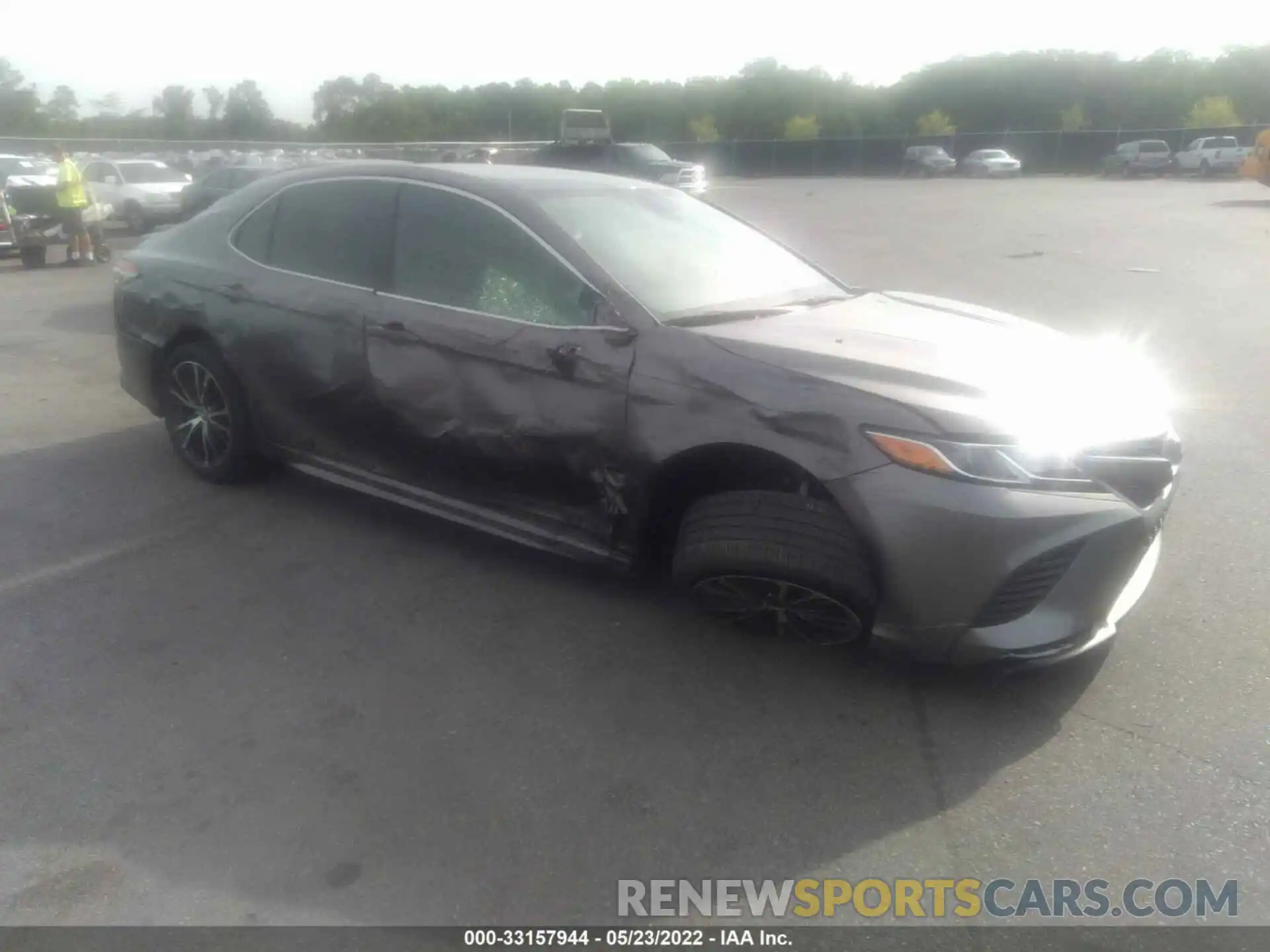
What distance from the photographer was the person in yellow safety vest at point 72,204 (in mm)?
15406

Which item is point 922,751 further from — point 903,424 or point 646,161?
point 646,161

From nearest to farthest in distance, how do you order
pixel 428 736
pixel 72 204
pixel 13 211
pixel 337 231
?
pixel 428 736, pixel 337 231, pixel 72 204, pixel 13 211

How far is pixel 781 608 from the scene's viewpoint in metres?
3.66

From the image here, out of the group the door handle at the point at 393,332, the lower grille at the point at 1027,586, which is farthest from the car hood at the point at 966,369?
the door handle at the point at 393,332

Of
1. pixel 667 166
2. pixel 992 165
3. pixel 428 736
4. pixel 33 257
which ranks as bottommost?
pixel 428 736

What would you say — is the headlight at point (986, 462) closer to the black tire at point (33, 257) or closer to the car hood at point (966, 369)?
the car hood at point (966, 369)

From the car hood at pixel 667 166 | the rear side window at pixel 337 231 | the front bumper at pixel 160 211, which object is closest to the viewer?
the rear side window at pixel 337 231

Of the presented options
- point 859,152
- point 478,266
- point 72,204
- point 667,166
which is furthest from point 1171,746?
point 859,152

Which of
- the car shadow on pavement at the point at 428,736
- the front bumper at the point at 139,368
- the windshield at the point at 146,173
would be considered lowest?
the car shadow on pavement at the point at 428,736

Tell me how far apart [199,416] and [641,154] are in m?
26.8

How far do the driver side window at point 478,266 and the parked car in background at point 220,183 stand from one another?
13658mm

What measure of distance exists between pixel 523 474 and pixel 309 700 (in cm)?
113

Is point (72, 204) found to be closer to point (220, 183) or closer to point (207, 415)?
point (220, 183)

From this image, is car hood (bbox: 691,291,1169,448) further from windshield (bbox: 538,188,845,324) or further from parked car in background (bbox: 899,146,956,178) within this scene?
parked car in background (bbox: 899,146,956,178)
